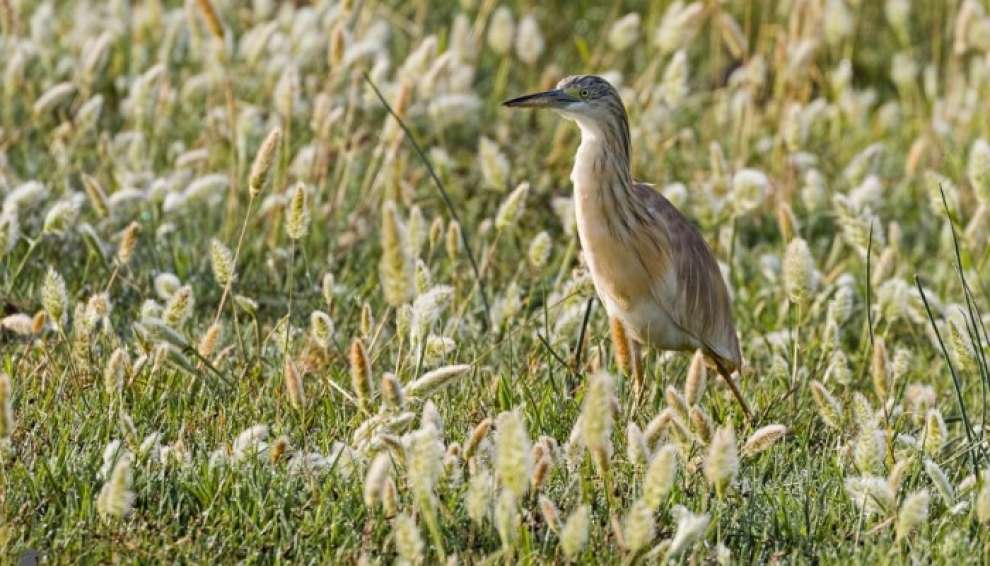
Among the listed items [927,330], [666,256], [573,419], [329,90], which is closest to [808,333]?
[927,330]

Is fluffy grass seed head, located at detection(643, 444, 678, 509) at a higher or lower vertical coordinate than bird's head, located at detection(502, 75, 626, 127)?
lower

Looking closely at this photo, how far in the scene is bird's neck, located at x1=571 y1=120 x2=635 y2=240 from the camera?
14.4 feet

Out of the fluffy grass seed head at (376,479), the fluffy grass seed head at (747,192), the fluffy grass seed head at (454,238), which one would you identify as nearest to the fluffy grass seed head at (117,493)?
the fluffy grass seed head at (376,479)

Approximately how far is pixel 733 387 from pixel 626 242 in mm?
471

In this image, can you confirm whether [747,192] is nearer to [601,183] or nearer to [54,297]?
[601,183]

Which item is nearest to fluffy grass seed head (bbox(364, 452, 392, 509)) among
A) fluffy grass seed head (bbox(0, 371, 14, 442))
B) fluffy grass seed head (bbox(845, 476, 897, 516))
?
fluffy grass seed head (bbox(0, 371, 14, 442))

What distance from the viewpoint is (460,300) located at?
5176 mm

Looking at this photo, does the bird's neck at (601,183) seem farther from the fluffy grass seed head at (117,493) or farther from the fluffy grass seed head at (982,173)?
the fluffy grass seed head at (117,493)

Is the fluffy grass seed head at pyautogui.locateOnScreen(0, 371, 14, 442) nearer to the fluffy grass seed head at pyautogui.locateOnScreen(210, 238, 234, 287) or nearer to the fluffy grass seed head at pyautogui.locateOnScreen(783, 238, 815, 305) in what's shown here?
the fluffy grass seed head at pyautogui.locateOnScreen(210, 238, 234, 287)

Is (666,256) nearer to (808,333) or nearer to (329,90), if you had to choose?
(808,333)

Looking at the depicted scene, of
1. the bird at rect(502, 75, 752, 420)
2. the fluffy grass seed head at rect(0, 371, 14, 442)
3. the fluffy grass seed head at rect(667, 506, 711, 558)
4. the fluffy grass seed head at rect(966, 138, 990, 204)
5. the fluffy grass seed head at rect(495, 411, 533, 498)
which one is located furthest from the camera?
the fluffy grass seed head at rect(966, 138, 990, 204)

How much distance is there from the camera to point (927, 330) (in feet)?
17.4

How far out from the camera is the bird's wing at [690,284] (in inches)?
177

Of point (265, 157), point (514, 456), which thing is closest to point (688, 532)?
point (514, 456)
